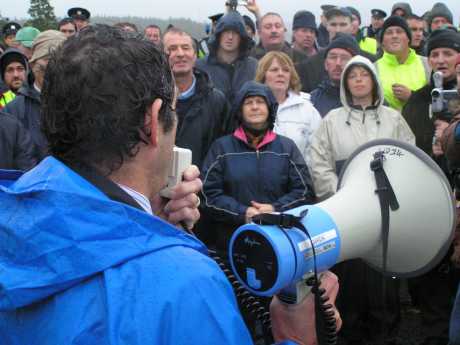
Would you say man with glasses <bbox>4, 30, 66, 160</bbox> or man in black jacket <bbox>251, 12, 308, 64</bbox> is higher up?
man in black jacket <bbox>251, 12, 308, 64</bbox>

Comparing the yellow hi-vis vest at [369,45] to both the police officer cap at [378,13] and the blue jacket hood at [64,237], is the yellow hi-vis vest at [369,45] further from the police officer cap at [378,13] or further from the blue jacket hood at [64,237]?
the blue jacket hood at [64,237]

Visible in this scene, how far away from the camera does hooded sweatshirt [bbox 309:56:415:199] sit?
3.84 metres

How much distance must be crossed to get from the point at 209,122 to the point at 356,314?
1738 millimetres

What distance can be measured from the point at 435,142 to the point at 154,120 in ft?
9.94

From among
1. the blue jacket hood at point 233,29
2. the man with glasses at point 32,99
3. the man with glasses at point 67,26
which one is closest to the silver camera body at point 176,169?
the man with glasses at point 32,99

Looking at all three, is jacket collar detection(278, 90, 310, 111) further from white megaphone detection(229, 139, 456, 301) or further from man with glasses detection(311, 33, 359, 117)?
white megaphone detection(229, 139, 456, 301)

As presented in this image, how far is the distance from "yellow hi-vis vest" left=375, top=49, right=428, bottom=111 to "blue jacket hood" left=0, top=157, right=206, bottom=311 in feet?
14.4

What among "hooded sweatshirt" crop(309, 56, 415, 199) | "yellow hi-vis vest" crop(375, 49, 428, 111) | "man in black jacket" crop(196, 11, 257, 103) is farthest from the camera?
"yellow hi-vis vest" crop(375, 49, 428, 111)

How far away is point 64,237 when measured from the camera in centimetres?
99

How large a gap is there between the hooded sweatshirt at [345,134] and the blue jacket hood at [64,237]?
9.41ft

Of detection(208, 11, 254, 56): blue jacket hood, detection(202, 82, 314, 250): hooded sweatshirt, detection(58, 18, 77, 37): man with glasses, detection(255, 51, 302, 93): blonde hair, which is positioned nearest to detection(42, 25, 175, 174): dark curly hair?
detection(202, 82, 314, 250): hooded sweatshirt

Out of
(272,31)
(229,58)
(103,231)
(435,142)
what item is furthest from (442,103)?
(103,231)

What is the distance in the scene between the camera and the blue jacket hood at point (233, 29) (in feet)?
16.2

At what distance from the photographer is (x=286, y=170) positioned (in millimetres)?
3709
